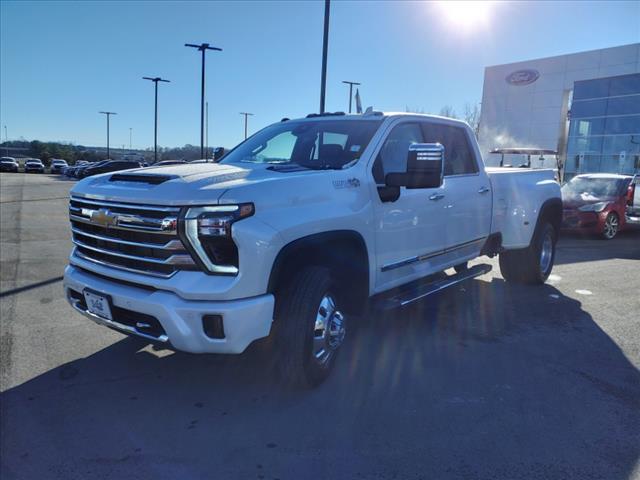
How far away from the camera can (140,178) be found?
3.43 metres

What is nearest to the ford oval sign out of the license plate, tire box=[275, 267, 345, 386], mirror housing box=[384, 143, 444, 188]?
mirror housing box=[384, 143, 444, 188]

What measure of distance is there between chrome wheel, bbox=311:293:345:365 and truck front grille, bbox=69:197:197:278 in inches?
39.8

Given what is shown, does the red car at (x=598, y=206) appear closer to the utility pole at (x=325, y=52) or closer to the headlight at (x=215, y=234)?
the utility pole at (x=325, y=52)

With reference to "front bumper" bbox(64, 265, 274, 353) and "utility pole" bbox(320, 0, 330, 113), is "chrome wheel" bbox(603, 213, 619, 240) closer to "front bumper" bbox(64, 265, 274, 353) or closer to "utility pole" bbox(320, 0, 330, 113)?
"utility pole" bbox(320, 0, 330, 113)

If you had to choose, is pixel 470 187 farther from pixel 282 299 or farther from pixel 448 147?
pixel 282 299

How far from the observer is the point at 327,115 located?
499cm

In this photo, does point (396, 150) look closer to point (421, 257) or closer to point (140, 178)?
point (421, 257)

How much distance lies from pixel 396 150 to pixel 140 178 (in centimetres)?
215

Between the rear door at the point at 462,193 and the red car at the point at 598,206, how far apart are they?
21.4 ft

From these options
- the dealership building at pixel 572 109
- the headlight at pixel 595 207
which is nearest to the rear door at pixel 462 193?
the headlight at pixel 595 207

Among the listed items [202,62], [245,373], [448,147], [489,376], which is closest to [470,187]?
[448,147]

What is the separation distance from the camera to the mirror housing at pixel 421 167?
12.0 feet

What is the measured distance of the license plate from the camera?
330cm

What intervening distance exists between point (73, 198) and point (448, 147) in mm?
3521
